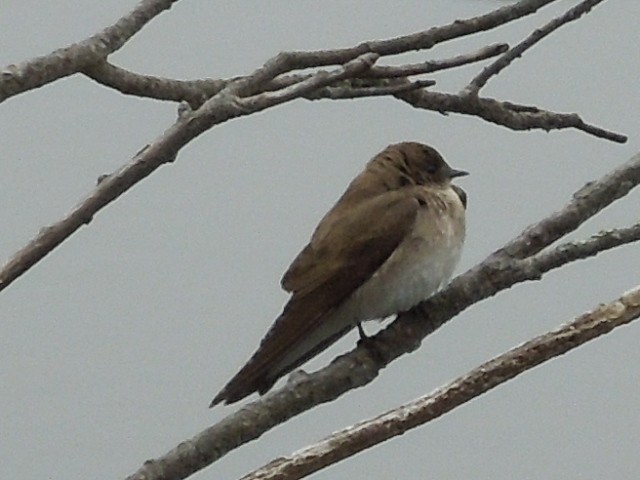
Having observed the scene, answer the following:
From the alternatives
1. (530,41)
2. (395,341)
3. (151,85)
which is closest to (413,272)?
(395,341)

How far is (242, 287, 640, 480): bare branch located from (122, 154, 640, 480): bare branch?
3.2 inches

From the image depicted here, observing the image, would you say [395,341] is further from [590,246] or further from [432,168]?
[432,168]

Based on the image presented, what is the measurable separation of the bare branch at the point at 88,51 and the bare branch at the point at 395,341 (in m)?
0.27

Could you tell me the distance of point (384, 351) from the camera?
117 centimetres

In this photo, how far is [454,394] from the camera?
2.88ft

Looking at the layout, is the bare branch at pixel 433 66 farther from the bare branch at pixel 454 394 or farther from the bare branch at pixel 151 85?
the bare branch at pixel 454 394

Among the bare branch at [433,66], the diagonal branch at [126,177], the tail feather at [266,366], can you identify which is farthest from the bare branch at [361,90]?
the tail feather at [266,366]

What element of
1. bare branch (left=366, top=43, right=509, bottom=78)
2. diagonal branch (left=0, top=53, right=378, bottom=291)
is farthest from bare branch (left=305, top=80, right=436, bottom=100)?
diagonal branch (left=0, top=53, right=378, bottom=291)

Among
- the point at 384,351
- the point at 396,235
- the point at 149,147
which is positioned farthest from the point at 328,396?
the point at 396,235

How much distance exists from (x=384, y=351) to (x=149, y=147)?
1.24 feet

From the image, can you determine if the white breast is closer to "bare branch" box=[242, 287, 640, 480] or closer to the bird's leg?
the bird's leg

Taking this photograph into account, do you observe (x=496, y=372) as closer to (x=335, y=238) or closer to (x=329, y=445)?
(x=329, y=445)

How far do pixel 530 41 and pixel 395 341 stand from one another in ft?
1.02

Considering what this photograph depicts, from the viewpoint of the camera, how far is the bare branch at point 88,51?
2.97 ft
